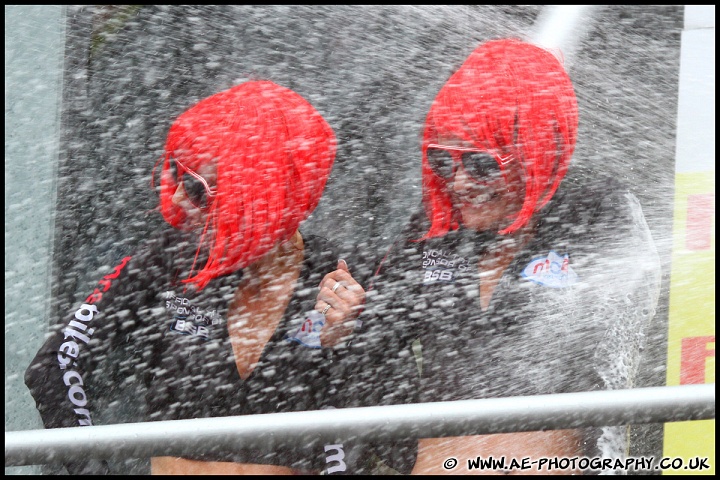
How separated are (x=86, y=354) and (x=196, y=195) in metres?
0.37

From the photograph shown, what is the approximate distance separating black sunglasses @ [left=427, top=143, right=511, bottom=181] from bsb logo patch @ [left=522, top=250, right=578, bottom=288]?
0.16 meters

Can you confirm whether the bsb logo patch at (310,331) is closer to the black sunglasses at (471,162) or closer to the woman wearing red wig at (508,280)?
the woman wearing red wig at (508,280)

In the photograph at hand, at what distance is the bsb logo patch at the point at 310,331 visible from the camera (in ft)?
3.63

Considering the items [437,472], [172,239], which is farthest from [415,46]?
[437,472]

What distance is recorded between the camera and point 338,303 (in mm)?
1036

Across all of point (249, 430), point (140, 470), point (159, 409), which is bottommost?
point (140, 470)

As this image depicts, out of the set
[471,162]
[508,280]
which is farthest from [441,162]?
[508,280]

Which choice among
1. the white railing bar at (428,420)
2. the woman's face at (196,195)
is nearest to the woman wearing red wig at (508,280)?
the woman's face at (196,195)

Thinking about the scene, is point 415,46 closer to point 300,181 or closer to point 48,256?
point 300,181

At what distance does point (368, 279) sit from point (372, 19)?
0.55 meters

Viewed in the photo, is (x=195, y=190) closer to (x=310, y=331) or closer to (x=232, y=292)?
(x=232, y=292)

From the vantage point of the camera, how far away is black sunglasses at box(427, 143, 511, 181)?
1123 mm

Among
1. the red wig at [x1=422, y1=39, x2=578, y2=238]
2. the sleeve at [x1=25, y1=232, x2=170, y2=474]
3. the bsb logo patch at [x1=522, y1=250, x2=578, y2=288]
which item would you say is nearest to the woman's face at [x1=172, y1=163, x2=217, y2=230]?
the sleeve at [x1=25, y1=232, x2=170, y2=474]

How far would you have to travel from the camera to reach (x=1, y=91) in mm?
1424
